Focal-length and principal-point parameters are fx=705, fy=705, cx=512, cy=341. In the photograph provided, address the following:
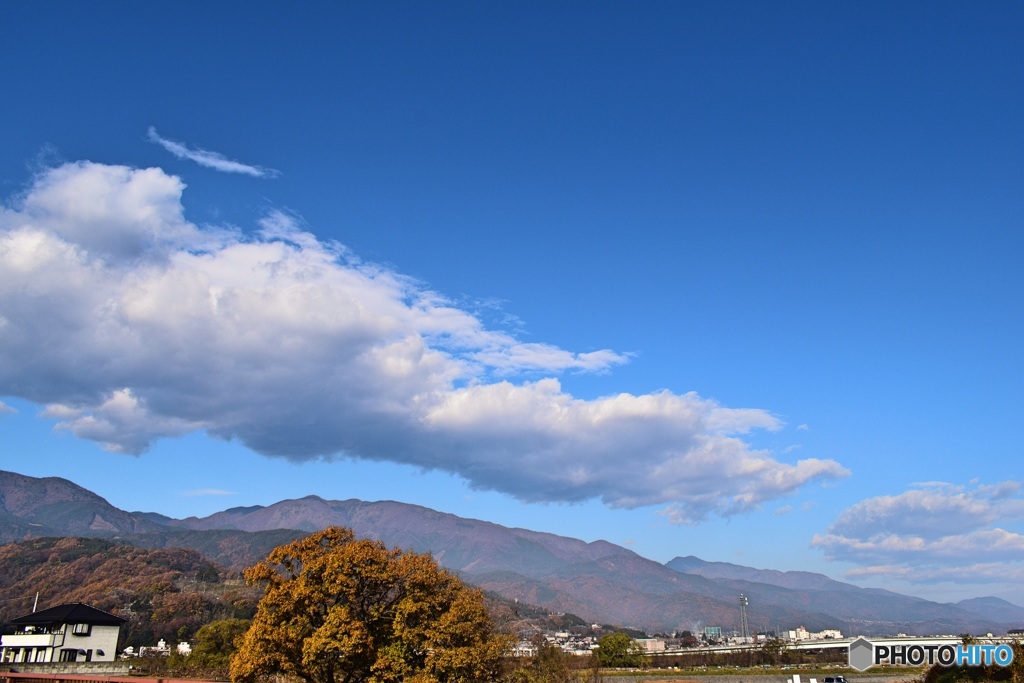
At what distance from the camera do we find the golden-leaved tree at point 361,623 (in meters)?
27.4

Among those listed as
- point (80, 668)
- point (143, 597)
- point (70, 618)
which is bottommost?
point (143, 597)

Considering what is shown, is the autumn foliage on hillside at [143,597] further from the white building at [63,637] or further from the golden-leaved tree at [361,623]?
the golden-leaved tree at [361,623]

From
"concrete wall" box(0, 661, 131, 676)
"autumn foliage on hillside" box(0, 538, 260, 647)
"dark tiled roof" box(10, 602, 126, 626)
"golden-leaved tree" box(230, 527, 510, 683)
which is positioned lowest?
"autumn foliage on hillside" box(0, 538, 260, 647)

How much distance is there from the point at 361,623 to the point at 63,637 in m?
46.1

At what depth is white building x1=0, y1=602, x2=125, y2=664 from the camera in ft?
190

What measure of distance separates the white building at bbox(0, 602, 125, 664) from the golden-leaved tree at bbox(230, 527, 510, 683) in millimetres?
40662

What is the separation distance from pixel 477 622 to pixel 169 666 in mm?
34748

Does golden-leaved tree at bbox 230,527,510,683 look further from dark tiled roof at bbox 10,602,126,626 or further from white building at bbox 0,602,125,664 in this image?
dark tiled roof at bbox 10,602,126,626

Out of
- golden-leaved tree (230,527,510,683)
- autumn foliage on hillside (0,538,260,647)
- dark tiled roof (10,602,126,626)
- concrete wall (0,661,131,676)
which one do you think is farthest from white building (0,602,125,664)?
autumn foliage on hillside (0,538,260,647)

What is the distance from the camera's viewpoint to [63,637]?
58906mm

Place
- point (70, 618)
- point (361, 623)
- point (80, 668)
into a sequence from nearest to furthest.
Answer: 1. point (361, 623)
2. point (80, 668)
3. point (70, 618)

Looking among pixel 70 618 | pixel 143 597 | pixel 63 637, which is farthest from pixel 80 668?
pixel 143 597

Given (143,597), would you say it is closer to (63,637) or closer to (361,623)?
(63,637)

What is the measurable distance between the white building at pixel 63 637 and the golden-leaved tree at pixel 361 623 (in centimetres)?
4066
